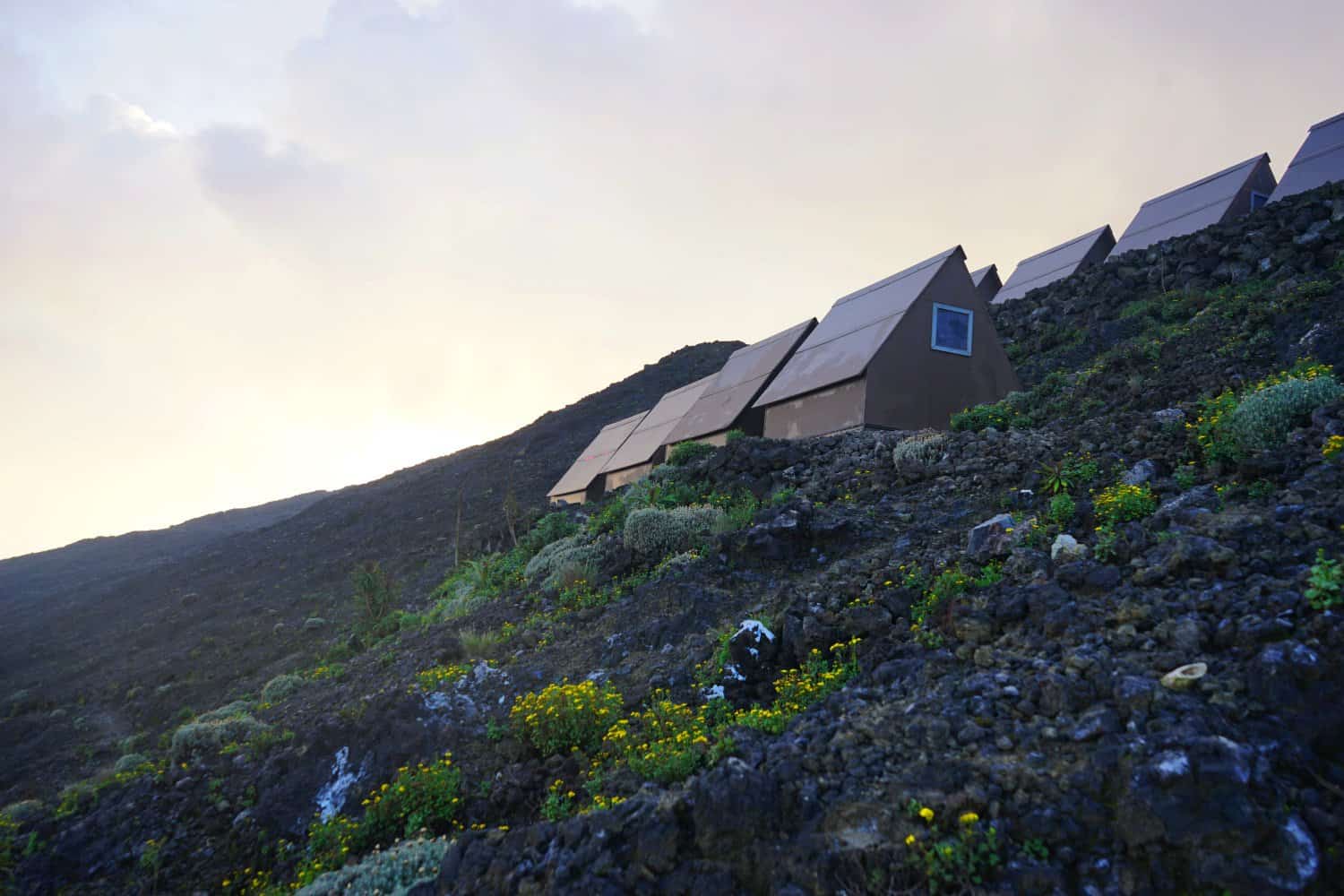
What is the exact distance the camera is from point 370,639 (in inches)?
533

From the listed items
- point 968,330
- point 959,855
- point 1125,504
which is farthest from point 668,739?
point 968,330

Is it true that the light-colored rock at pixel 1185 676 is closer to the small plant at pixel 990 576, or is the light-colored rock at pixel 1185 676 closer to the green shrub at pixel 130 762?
the small plant at pixel 990 576

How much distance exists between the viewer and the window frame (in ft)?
43.2

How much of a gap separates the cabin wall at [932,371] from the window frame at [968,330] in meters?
0.03

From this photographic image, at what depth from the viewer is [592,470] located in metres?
20.3

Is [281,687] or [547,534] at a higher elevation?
[547,534]

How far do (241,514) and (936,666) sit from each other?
53.2 metres

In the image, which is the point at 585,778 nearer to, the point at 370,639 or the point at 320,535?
the point at 370,639

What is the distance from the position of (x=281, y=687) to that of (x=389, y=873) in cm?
803

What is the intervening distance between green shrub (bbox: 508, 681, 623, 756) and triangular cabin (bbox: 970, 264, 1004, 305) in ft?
74.4

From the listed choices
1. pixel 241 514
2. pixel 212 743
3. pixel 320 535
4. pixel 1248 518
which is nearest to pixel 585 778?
pixel 1248 518

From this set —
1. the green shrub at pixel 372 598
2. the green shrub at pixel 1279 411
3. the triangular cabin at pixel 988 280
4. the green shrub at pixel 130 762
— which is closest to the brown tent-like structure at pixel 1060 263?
the triangular cabin at pixel 988 280

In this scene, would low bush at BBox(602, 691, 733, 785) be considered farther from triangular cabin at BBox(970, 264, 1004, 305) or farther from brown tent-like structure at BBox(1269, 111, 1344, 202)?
triangular cabin at BBox(970, 264, 1004, 305)

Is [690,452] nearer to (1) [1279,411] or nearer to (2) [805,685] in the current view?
(2) [805,685]
